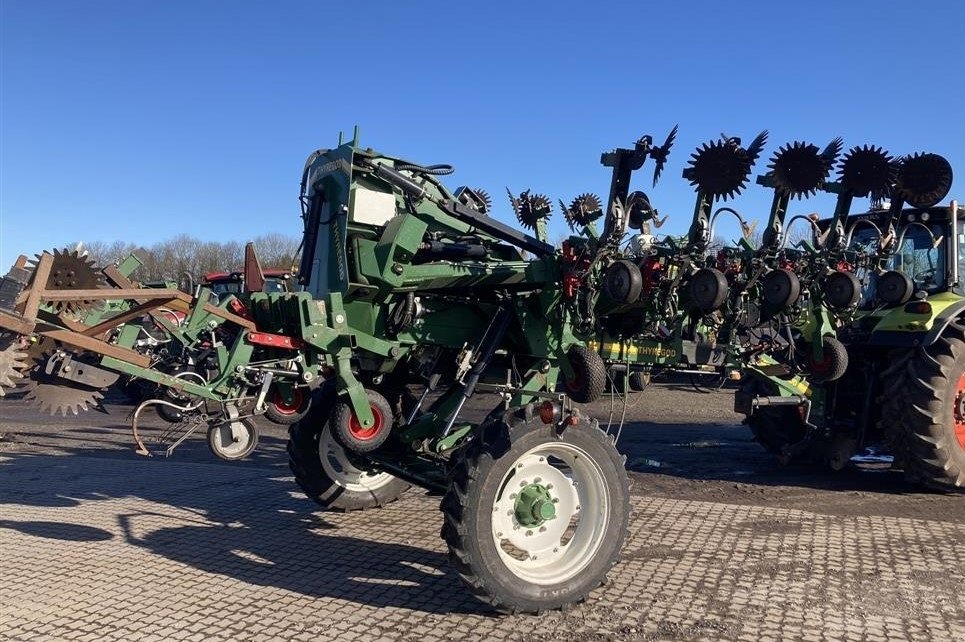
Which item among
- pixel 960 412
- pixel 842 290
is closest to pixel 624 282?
pixel 842 290

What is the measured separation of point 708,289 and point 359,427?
2.40 m

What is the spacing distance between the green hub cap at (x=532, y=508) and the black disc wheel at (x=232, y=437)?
170cm

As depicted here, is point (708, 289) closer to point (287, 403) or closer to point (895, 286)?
point (895, 286)

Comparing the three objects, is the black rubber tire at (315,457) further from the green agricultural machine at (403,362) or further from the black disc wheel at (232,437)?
the black disc wheel at (232,437)

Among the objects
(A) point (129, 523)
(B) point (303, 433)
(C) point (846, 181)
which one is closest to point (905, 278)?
(C) point (846, 181)

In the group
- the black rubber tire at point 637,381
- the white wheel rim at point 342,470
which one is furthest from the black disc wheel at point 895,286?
the white wheel rim at point 342,470

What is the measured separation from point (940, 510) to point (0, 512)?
7852mm

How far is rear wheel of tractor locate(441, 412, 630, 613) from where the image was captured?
4086 millimetres

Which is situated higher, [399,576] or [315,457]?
[315,457]

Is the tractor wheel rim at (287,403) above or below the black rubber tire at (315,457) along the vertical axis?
above

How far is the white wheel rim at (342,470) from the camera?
623cm

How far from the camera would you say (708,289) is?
16.4 ft

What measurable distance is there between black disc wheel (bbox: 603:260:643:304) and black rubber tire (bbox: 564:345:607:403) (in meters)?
0.60

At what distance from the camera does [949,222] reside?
7836 millimetres
